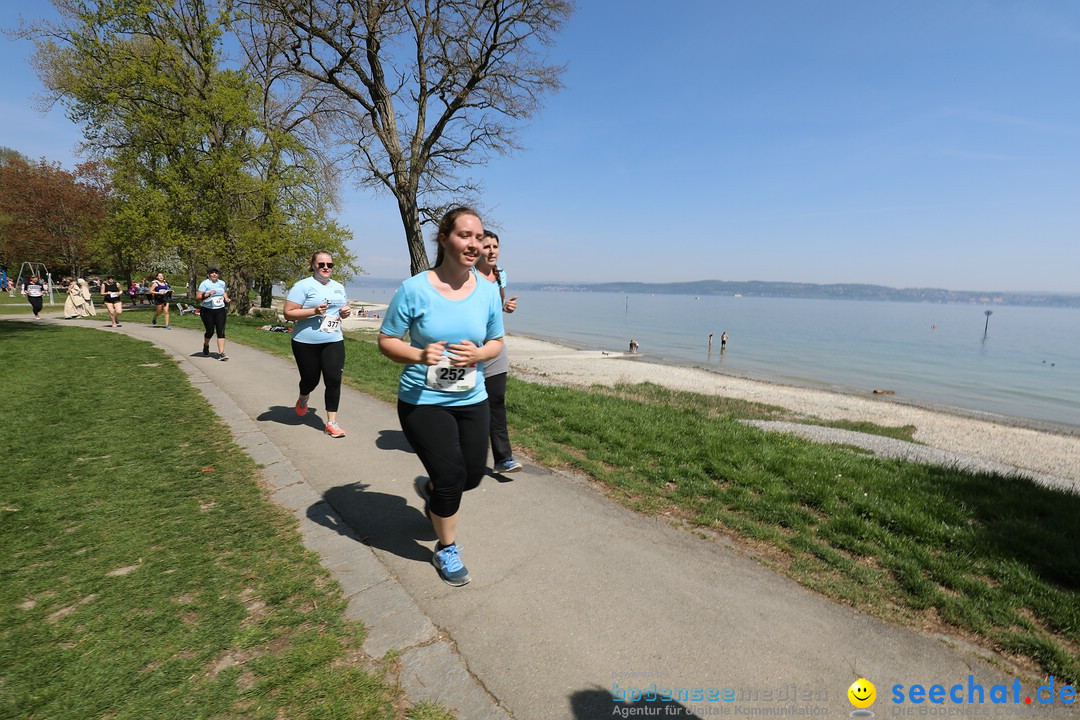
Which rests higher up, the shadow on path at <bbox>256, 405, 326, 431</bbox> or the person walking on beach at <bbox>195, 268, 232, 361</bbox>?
the person walking on beach at <bbox>195, 268, 232, 361</bbox>

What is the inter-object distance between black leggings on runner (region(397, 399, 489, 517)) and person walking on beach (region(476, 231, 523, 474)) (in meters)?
1.54

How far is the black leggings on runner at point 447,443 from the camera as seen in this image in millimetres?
2848

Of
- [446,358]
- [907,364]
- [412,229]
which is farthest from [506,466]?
[907,364]

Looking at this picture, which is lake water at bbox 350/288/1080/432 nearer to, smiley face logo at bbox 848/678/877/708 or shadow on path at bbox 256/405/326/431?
shadow on path at bbox 256/405/326/431

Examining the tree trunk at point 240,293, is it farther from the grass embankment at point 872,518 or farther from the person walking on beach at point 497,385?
the person walking on beach at point 497,385

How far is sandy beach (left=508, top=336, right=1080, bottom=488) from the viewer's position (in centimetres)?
1229

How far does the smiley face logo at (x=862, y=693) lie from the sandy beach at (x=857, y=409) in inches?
332

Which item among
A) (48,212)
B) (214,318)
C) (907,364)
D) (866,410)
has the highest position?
(48,212)

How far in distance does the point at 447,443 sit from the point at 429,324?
0.73 m

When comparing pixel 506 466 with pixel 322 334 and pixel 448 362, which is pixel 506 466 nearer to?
pixel 448 362

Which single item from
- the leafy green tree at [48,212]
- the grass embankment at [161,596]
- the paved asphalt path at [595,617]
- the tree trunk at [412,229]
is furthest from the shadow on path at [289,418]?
the leafy green tree at [48,212]

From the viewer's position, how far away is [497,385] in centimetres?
471

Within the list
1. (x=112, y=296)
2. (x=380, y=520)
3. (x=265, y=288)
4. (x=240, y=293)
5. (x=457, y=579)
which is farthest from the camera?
(x=265, y=288)

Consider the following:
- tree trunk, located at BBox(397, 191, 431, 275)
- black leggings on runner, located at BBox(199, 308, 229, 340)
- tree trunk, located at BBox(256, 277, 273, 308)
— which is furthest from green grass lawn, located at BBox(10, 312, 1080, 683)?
tree trunk, located at BBox(256, 277, 273, 308)
